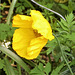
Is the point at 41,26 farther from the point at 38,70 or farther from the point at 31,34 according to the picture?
the point at 38,70

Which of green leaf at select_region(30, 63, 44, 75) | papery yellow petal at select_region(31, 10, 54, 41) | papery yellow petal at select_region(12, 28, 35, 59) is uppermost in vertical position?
papery yellow petal at select_region(31, 10, 54, 41)

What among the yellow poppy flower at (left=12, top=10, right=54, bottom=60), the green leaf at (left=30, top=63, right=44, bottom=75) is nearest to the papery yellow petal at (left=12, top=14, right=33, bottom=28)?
the yellow poppy flower at (left=12, top=10, right=54, bottom=60)

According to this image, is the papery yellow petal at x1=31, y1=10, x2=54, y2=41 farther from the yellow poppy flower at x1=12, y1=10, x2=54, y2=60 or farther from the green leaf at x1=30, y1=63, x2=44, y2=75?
the green leaf at x1=30, y1=63, x2=44, y2=75

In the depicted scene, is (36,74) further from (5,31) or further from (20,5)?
(20,5)

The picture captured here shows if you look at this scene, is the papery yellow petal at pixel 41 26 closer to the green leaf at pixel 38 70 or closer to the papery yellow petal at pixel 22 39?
the papery yellow petal at pixel 22 39

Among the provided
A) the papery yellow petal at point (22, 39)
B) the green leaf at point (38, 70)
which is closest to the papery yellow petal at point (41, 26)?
the papery yellow petal at point (22, 39)

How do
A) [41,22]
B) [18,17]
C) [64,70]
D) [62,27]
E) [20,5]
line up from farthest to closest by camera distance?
[20,5] → [64,70] → [62,27] → [18,17] → [41,22]

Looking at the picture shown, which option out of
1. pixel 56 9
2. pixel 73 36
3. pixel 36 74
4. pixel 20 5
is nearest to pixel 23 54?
pixel 36 74

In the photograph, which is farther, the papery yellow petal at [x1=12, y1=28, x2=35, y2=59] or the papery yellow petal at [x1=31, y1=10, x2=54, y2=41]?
the papery yellow petal at [x1=12, y1=28, x2=35, y2=59]
